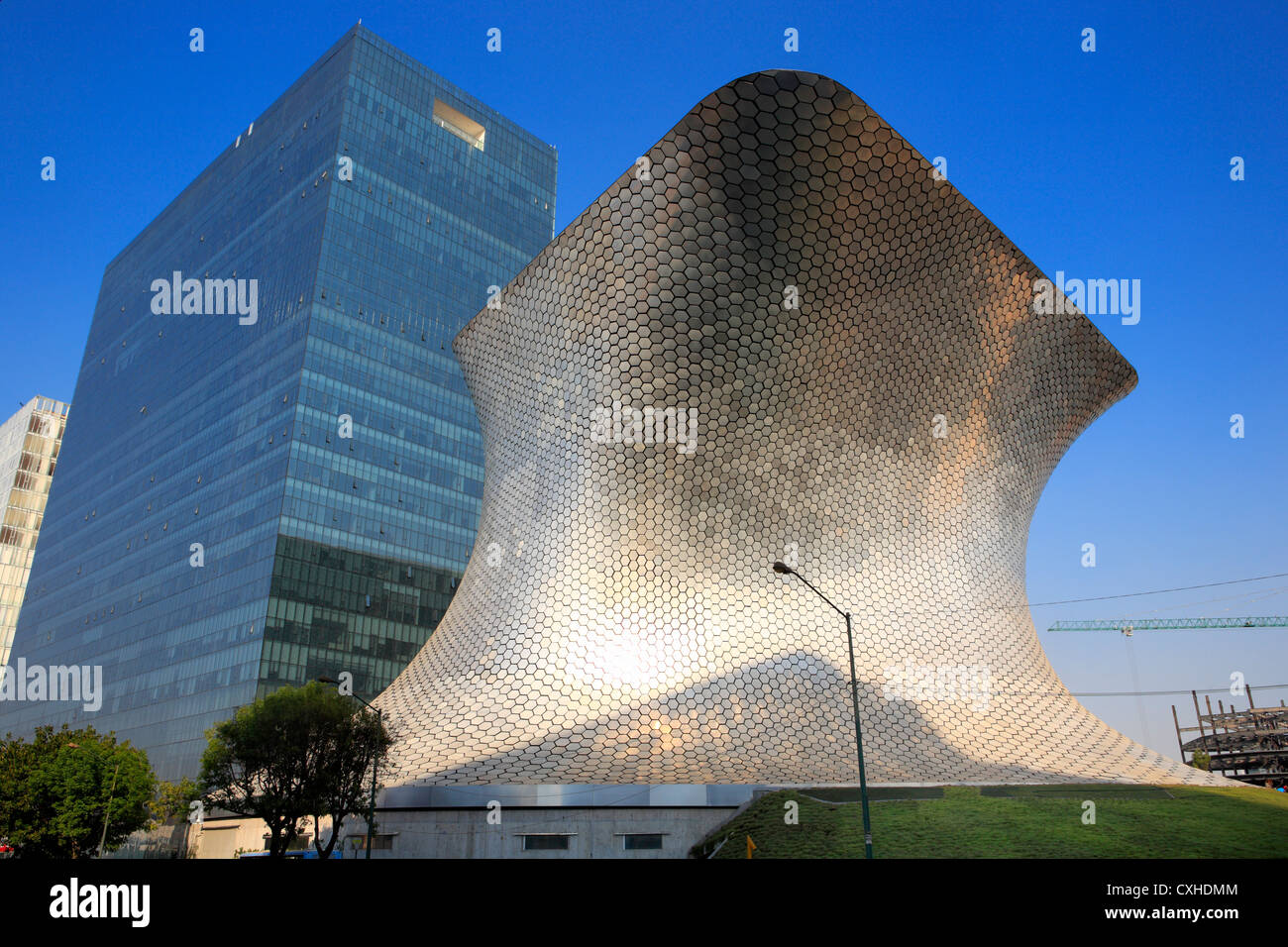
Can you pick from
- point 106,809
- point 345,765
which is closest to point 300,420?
point 106,809

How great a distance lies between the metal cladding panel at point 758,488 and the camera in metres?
20.8

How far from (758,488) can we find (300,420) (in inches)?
1699

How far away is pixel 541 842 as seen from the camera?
62.6 ft

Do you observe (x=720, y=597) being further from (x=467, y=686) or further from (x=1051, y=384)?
(x=1051, y=384)

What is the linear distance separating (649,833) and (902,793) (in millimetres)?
5558

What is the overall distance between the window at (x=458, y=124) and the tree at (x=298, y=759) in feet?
208

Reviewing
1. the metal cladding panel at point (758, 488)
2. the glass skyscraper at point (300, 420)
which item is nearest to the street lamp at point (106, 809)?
the metal cladding panel at point (758, 488)

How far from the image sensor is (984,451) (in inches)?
1093

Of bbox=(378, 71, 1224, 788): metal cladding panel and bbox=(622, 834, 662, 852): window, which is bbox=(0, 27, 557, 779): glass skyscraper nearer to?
bbox=(378, 71, 1224, 788): metal cladding panel

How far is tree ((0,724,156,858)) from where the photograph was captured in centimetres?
3194

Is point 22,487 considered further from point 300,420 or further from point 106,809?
point 106,809

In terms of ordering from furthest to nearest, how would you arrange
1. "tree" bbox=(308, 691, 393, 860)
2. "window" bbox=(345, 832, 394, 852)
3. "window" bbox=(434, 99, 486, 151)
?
"window" bbox=(434, 99, 486, 151) → "window" bbox=(345, 832, 394, 852) → "tree" bbox=(308, 691, 393, 860)

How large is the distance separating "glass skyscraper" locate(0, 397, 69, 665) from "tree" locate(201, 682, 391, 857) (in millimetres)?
94222

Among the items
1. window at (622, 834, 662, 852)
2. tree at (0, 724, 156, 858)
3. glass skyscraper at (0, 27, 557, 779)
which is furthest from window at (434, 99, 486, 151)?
window at (622, 834, 662, 852)
